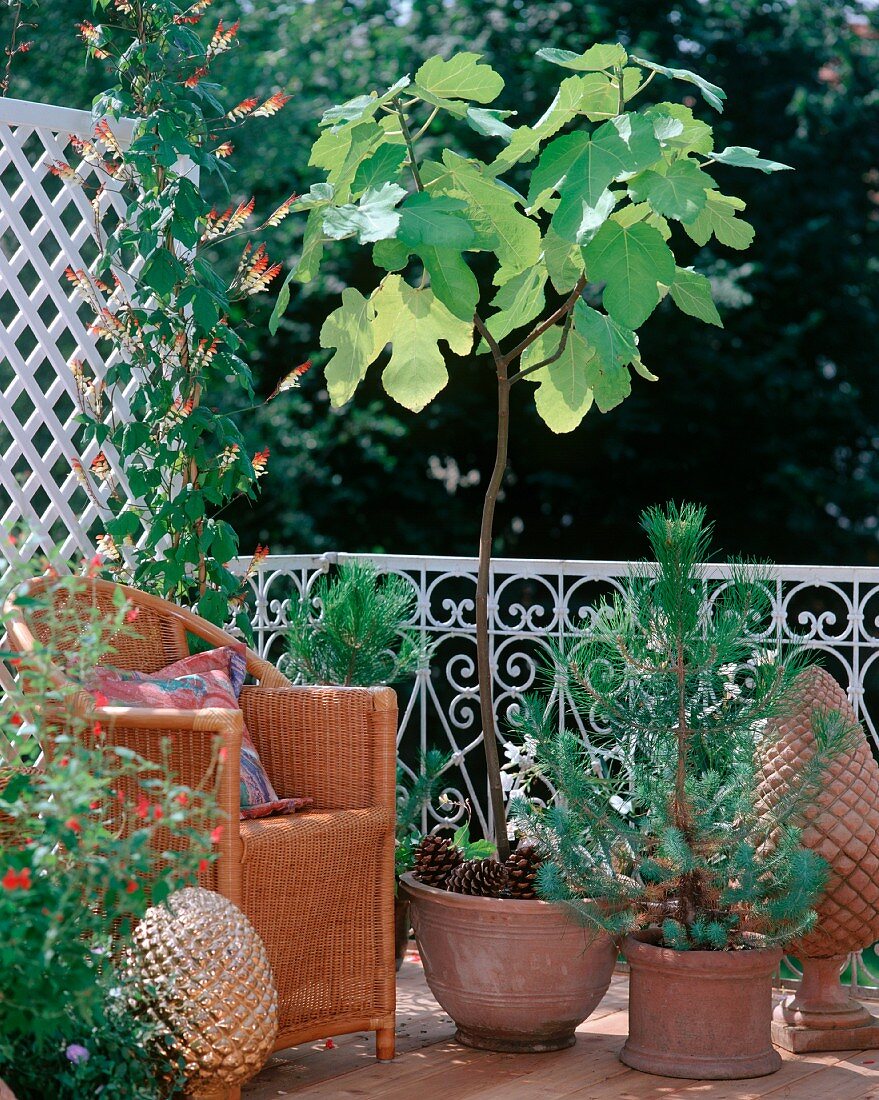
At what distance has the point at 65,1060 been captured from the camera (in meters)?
2.21

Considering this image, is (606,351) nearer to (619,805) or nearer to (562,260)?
(562,260)

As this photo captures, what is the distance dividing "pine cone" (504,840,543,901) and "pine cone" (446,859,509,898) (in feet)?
0.05

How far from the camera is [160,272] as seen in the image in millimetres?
3188

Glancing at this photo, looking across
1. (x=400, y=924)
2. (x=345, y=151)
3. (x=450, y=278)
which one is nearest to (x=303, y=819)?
(x=400, y=924)

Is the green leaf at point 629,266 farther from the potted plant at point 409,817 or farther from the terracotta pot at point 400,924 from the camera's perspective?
the terracotta pot at point 400,924

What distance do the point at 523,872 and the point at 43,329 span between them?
60.7 inches

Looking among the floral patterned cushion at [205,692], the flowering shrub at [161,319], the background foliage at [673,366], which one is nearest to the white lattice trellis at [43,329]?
the flowering shrub at [161,319]

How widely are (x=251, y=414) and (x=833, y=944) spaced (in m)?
4.74

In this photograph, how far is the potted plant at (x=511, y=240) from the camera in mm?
2537

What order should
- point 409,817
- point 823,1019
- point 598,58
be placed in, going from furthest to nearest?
point 409,817 < point 823,1019 < point 598,58

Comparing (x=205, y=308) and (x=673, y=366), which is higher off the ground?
(x=673, y=366)

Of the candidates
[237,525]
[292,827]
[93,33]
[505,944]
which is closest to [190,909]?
[292,827]

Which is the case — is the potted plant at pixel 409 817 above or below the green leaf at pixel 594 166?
below

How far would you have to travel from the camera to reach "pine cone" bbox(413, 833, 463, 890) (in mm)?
3115
